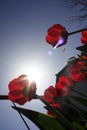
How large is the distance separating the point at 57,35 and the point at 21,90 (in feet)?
1.54

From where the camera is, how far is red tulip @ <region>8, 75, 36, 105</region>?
1.07m

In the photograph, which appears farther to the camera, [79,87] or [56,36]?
[79,87]

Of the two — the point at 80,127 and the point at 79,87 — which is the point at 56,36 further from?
the point at 79,87

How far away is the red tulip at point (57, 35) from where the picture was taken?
4.33 ft

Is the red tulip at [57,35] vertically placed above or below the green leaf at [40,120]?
above

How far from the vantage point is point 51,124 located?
3.43ft

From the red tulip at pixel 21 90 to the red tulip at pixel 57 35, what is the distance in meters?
0.29

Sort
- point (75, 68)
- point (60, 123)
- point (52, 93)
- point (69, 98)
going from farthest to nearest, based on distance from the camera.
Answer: point (75, 68) < point (52, 93) < point (69, 98) < point (60, 123)

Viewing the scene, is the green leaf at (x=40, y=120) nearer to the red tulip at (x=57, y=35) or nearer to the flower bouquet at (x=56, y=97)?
the flower bouquet at (x=56, y=97)

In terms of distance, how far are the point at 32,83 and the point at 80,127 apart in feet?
0.98

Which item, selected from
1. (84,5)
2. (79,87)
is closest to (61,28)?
(84,5)

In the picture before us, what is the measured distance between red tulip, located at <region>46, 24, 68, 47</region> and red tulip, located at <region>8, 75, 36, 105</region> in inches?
11.6

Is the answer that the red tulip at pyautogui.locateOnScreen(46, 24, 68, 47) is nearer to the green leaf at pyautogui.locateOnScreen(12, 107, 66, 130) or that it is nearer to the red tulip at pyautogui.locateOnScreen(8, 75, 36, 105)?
the red tulip at pyautogui.locateOnScreen(8, 75, 36, 105)

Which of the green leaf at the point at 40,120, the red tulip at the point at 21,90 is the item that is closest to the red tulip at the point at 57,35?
the red tulip at the point at 21,90
